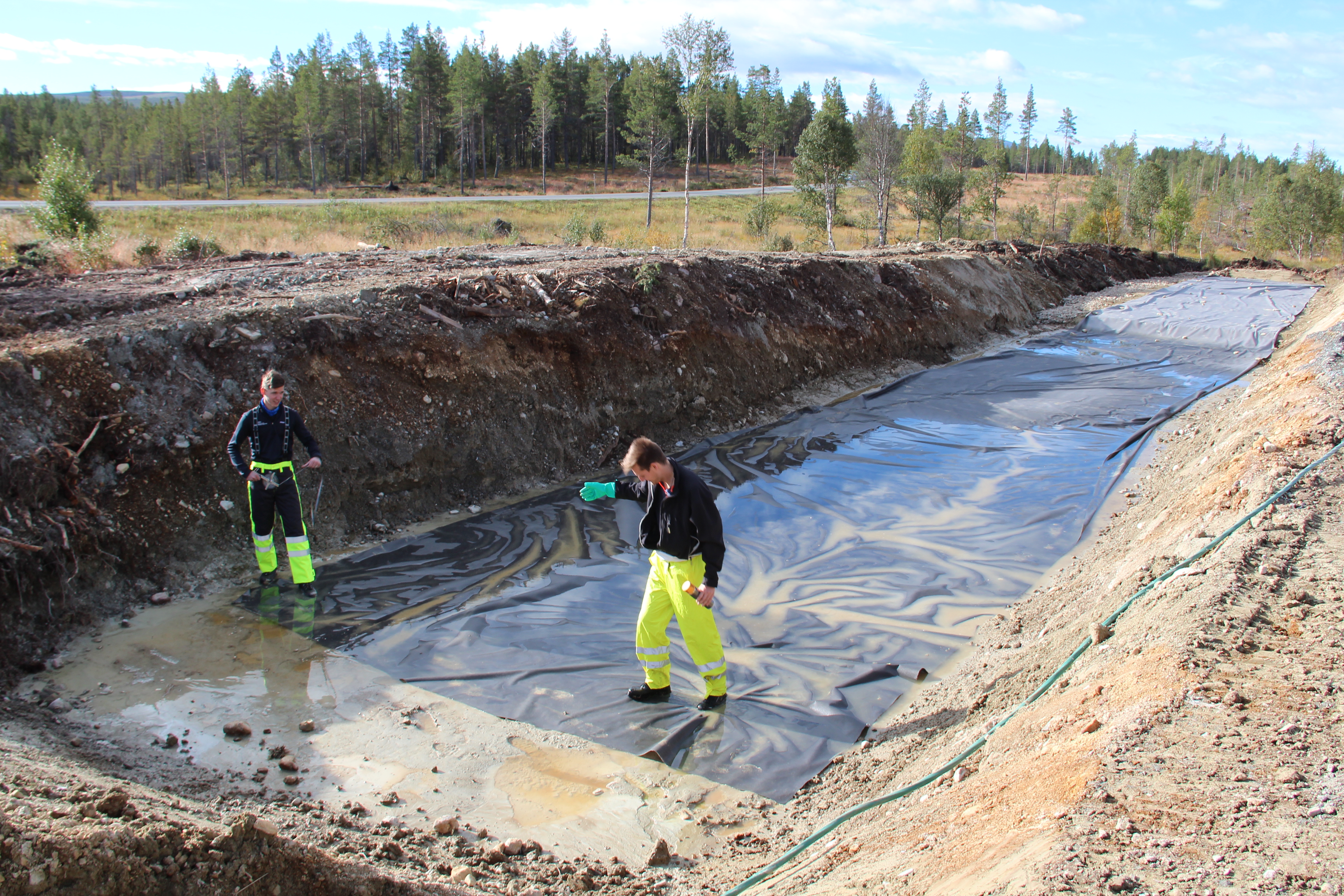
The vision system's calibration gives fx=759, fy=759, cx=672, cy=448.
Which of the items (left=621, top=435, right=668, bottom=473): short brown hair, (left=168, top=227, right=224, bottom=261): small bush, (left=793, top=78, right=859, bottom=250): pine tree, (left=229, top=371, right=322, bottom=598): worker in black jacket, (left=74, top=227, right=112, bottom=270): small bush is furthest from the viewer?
(left=793, top=78, right=859, bottom=250): pine tree

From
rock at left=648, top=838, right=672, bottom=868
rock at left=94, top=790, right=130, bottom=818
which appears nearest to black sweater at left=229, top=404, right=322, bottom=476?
rock at left=94, top=790, right=130, bottom=818

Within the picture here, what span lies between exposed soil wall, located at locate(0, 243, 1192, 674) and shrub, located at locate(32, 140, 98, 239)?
13.3 feet

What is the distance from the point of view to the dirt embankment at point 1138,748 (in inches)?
104

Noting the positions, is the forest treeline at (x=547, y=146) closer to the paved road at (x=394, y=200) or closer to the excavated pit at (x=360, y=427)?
the paved road at (x=394, y=200)

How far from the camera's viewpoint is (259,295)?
339 inches

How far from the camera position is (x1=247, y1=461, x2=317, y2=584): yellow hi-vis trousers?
6.07 m

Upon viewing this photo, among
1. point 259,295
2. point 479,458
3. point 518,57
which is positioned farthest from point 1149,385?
point 518,57

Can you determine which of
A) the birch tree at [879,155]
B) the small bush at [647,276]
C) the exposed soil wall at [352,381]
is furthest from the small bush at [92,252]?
the birch tree at [879,155]

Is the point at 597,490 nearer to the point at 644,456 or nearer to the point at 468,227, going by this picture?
the point at 644,456

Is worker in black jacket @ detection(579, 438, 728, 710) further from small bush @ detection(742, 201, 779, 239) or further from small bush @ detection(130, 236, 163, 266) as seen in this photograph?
small bush @ detection(742, 201, 779, 239)

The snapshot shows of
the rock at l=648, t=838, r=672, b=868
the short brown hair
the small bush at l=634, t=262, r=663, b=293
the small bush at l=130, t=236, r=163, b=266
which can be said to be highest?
the small bush at l=130, t=236, r=163, b=266

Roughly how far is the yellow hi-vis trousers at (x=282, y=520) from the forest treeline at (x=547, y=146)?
27.6 m

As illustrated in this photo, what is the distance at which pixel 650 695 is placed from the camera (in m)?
4.91

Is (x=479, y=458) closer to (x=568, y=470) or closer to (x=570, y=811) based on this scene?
(x=568, y=470)
